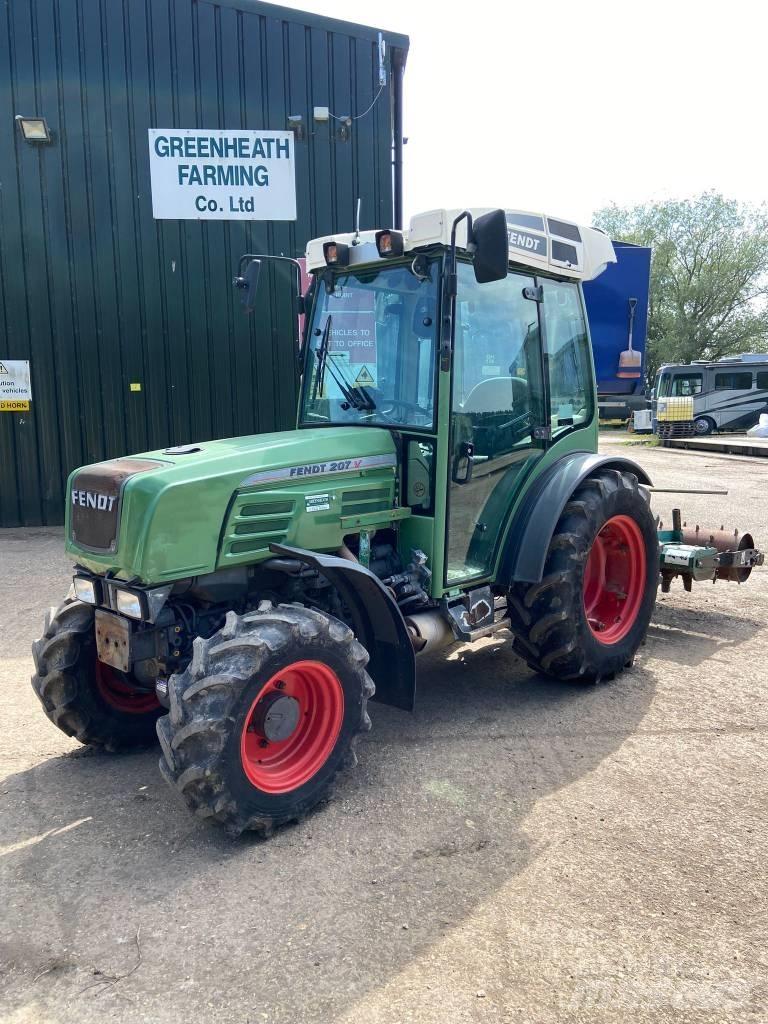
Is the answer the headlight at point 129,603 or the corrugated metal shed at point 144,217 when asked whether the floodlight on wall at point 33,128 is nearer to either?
the corrugated metal shed at point 144,217

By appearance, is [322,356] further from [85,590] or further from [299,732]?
[299,732]

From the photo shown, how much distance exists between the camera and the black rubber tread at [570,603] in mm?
4270

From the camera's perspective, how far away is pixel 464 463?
3.98 m

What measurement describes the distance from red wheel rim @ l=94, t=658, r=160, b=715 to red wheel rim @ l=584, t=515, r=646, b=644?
2553mm

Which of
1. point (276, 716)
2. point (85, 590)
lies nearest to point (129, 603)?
point (85, 590)

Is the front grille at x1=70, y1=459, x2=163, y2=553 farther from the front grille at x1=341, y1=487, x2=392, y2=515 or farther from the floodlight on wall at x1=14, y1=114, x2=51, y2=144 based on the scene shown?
the floodlight on wall at x1=14, y1=114, x2=51, y2=144

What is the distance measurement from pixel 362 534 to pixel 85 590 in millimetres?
1271

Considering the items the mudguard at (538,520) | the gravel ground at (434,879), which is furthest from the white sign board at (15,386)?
the mudguard at (538,520)

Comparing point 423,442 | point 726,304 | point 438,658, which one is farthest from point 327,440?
point 726,304

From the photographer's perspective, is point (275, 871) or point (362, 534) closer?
point (275, 871)

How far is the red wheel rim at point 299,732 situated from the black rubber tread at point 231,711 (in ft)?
0.20

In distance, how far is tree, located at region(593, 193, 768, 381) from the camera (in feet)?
119

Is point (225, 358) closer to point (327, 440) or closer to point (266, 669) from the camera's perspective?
point (327, 440)

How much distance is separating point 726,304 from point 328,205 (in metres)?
31.8
